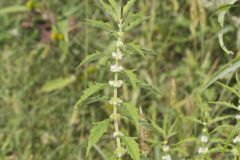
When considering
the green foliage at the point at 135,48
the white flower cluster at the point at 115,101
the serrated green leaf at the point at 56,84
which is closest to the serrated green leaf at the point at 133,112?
the white flower cluster at the point at 115,101

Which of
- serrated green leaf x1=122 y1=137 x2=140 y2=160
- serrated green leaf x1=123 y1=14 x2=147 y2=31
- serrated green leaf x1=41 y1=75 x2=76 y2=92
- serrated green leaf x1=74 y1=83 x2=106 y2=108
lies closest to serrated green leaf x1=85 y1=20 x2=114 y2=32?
serrated green leaf x1=123 y1=14 x2=147 y2=31

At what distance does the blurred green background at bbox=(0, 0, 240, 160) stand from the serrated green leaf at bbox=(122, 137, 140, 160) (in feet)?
3.54

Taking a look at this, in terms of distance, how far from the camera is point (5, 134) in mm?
2818

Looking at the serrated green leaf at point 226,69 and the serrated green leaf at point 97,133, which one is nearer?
the serrated green leaf at point 97,133

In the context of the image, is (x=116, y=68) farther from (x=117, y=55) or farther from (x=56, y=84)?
(x=56, y=84)

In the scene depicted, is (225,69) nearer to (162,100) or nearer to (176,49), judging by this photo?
(162,100)

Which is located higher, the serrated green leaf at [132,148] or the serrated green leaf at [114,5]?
the serrated green leaf at [114,5]

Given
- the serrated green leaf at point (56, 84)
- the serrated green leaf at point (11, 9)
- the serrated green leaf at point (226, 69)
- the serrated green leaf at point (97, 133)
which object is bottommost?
the serrated green leaf at point (56, 84)

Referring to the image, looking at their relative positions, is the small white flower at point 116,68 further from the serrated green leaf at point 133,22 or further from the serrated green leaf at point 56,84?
the serrated green leaf at point 56,84

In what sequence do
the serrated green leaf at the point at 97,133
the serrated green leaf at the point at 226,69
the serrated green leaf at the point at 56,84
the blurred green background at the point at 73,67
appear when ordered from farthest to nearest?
1. the serrated green leaf at the point at 56,84
2. the blurred green background at the point at 73,67
3. the serrated green leaf at the point at 226,69
4. the serrated green leaf at the point at 97,133

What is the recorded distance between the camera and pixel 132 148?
1466mm

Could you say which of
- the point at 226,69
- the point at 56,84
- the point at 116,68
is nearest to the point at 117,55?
the point at 116,68

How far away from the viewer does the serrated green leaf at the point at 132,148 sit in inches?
56.6

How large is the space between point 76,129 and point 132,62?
1.60 ft
